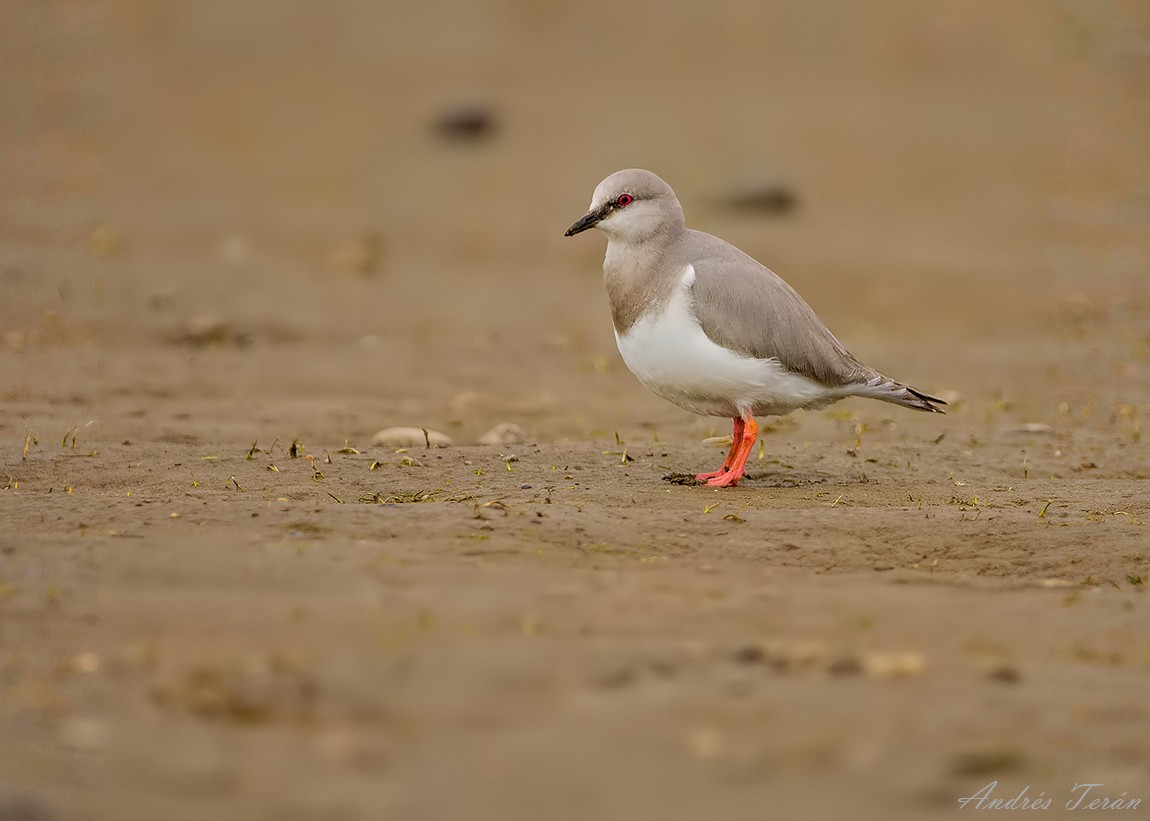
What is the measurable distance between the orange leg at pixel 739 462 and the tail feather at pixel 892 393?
2.34 feet

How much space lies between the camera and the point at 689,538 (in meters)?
6.38

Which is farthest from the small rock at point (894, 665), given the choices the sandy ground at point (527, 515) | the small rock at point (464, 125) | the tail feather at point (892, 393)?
the small rock at point (464, 125)

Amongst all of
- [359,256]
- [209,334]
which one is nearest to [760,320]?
→ [209,334]

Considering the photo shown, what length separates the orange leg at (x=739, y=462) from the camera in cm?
773

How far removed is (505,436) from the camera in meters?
9.55

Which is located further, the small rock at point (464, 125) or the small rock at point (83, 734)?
the small rock at point (464, 125)

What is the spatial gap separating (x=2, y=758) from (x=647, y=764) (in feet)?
7.00

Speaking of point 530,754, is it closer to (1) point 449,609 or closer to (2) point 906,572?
(1) point 449,609

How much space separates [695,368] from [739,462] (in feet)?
2.03

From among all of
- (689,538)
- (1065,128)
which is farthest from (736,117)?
(689,538)

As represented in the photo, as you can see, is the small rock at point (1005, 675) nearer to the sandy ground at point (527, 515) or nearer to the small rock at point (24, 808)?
the sandy ground at point (527, 515)

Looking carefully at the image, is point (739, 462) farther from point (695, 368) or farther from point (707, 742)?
point (707, 742)

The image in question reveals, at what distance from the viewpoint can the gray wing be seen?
7711 millimetres

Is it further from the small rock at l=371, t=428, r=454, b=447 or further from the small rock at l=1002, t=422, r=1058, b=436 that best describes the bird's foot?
the small rock at l=1002, t=422, r=1058, b=436
